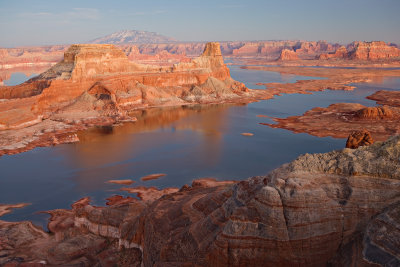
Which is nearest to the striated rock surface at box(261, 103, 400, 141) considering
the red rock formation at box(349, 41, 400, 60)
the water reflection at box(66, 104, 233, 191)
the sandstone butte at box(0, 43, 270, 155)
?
the water reflection at box(66, 104, 233, 191)

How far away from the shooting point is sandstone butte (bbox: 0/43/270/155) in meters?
42.7

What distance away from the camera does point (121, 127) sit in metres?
46.6

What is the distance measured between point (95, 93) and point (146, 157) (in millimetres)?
27287

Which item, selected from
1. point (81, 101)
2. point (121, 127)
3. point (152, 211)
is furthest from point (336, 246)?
point (81, 101)

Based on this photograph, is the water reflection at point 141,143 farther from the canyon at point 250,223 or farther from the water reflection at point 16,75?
the water reflection at point 16,75

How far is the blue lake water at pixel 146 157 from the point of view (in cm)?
2650

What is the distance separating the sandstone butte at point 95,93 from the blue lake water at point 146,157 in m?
4.38

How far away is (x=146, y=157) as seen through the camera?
3412cm

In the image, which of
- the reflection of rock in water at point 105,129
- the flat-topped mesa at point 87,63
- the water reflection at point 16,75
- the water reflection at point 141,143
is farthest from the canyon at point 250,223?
the water reflection at point 16,75

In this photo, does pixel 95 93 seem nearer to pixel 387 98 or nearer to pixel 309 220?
pixel 309 220

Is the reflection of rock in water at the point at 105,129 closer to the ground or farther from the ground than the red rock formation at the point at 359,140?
closer to the ground

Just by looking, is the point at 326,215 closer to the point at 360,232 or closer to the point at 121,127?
the point at 360,232

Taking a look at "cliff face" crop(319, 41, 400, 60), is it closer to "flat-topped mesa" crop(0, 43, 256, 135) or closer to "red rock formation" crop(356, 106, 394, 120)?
"flat-topped mesa" crop(0, 43, 256, 135)

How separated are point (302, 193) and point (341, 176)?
5.17 feet
